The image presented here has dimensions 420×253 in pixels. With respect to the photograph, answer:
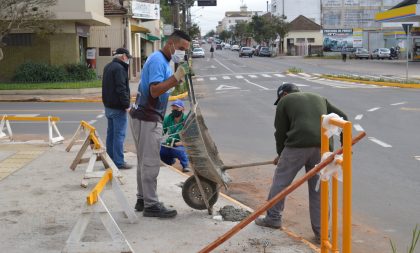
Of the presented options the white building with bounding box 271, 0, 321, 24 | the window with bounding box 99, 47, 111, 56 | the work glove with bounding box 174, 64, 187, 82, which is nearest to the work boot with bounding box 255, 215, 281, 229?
the work glove with bounding box 174, 64, 187, 82

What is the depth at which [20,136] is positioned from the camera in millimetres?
12844

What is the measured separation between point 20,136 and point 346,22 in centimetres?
8337

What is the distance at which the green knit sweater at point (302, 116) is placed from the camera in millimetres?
5582

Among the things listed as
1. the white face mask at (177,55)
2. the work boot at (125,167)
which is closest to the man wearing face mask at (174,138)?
the work boot at (125,167)

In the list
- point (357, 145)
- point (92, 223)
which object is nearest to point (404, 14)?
point (357, 145)

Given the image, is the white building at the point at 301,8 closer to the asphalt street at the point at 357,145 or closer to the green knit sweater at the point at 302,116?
the asphalt street at the point at 357,145

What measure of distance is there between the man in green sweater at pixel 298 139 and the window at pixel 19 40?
77.1 feet

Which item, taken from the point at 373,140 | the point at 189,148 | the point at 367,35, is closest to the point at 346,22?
the point at 367,35

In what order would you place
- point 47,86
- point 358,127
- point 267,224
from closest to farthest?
point 267,224, point 358,127, point 47,86

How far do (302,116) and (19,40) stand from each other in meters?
24.2

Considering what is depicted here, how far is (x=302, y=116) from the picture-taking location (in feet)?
18.3

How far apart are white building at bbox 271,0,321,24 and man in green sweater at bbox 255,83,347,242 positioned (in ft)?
→ 303

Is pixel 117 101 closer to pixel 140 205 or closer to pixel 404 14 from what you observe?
pixel 140 205

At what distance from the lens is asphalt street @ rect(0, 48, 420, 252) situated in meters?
6.68
